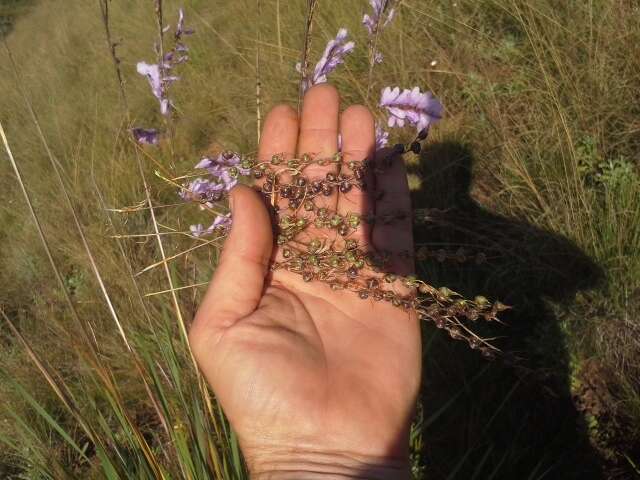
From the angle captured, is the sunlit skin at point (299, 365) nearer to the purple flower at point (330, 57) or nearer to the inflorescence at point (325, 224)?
the inflorescence at point (325, 224)

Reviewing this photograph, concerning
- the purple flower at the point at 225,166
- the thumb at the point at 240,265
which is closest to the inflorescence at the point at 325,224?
the purple flower at the point at 225,166

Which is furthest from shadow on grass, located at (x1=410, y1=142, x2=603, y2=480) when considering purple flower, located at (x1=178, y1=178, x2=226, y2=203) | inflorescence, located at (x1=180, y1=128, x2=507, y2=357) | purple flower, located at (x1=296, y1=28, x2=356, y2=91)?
purple flower, located at (x1=178, y1=178, x2=226, y2=203)

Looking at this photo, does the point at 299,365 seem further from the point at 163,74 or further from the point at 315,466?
the point at 163,74

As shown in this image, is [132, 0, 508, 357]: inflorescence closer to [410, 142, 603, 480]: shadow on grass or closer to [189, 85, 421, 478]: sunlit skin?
[189, 85, 421, 478]: sunlit skin

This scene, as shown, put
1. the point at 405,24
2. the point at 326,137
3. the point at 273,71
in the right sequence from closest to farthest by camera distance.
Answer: the point at 326,137
the point at 405,24
the point at 273,71

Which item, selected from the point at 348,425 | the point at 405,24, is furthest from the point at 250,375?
the point at 405,24

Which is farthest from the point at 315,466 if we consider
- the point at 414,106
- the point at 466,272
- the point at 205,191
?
the point at 466,272

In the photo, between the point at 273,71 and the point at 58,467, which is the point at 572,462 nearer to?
the point at 58,467
